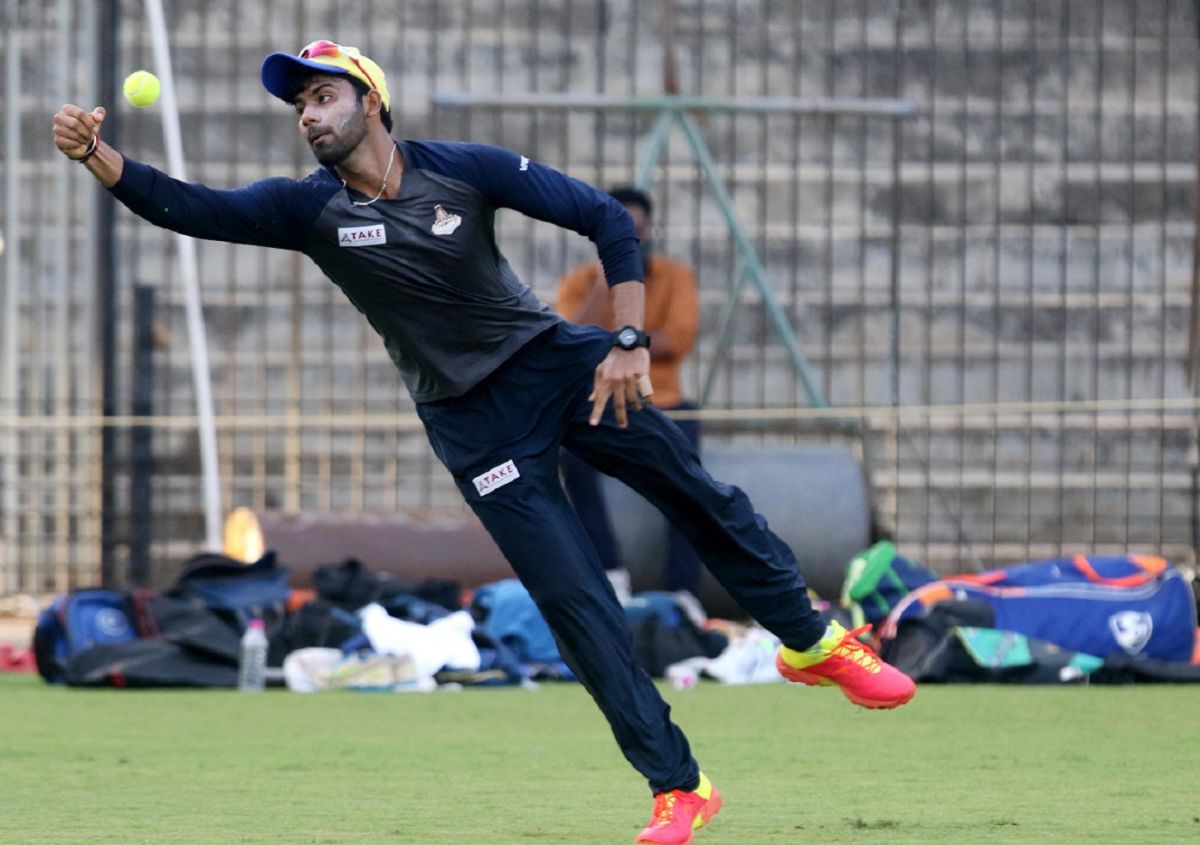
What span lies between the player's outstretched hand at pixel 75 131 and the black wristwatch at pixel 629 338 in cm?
119

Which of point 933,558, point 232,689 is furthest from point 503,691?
point 933,558

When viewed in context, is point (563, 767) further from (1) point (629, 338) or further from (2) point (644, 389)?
(1) point (629, 338)

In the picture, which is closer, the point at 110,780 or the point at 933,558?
the point at 110,780

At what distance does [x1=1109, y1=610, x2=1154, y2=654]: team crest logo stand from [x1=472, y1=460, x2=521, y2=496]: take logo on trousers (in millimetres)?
4422

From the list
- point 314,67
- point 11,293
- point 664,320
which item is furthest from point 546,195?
point 11,293

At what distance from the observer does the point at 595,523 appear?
410 inches

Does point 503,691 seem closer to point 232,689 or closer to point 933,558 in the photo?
point 232,689

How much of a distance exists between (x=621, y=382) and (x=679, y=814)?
0.95m

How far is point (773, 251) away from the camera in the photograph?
13.5 m

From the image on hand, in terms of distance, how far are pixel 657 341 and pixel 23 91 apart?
15.3ft

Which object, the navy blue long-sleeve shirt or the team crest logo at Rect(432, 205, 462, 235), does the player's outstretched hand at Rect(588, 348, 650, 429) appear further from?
the team crest logo at Rect(432, 205, 462, 235)

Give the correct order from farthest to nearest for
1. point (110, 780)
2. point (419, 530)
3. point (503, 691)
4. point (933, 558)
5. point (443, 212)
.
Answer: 1. point (933, 558)
2. point (419, 530)
3. point (503, 691)
4. point (110, 780)
5. point (443, 212)

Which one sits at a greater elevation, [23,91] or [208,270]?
[23,91]

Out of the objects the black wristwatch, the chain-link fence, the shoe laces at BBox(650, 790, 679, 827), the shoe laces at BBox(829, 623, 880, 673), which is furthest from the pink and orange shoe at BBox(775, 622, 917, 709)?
the chain-link fence
